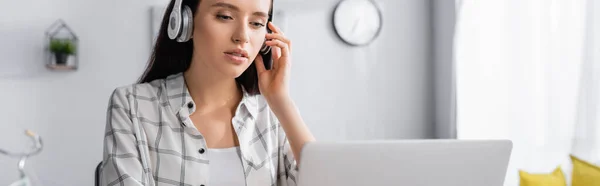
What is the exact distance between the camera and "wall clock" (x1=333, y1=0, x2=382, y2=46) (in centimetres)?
351

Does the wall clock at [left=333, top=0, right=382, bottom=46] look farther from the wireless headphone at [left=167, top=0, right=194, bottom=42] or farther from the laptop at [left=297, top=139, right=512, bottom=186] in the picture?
the laptop at [left=297, top=139, right=512, bottom=186]

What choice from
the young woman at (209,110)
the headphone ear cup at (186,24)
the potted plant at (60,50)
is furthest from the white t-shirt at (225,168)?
the potted plant at (60,50)

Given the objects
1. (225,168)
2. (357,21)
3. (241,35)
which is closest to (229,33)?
(241,35)

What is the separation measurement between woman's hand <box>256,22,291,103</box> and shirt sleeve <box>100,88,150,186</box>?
0.31 m

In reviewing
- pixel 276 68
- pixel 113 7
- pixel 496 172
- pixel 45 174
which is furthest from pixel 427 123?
pixel 496 172

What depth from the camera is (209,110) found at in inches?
50.3

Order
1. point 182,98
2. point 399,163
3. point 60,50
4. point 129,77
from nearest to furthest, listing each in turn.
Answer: point 399,163 → point 182,98 → point 60,50 → point 129,77

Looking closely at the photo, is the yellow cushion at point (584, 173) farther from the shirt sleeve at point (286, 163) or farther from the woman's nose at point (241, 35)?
the woman's nose at point (241, 35)

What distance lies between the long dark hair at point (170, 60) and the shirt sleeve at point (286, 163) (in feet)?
0.40

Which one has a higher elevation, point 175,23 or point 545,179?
point 175,23

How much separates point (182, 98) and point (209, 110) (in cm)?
7

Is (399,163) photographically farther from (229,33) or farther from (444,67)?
(444,67)

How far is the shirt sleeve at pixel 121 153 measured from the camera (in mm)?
1100

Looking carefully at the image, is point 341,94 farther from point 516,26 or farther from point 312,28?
point 516,26
